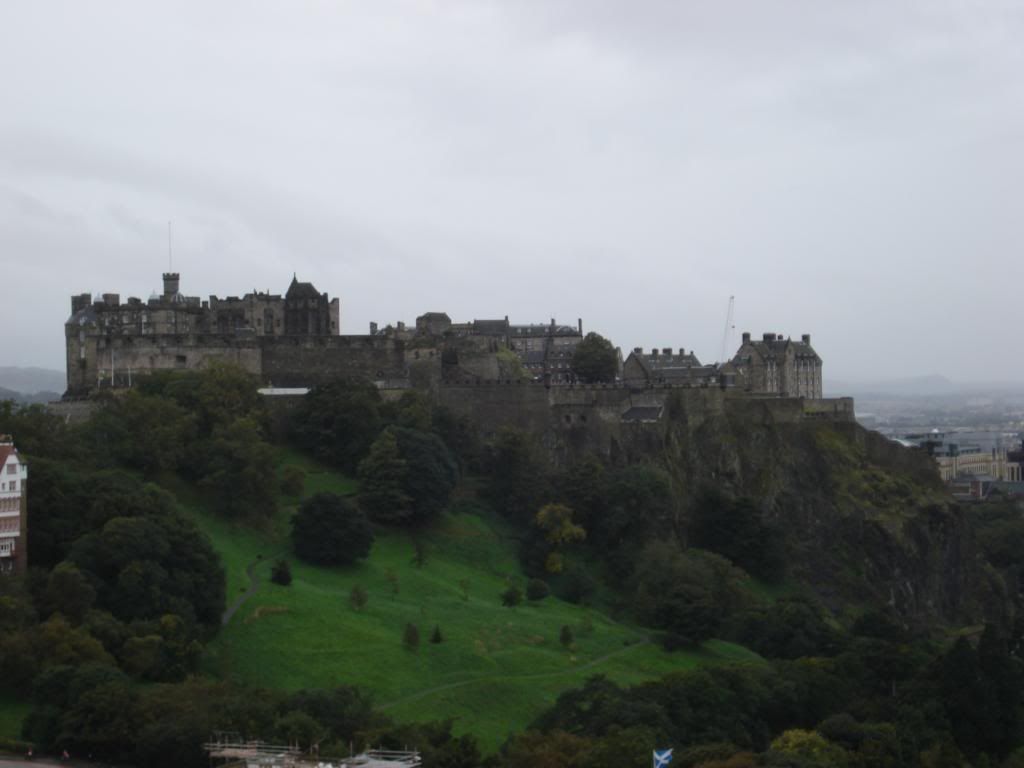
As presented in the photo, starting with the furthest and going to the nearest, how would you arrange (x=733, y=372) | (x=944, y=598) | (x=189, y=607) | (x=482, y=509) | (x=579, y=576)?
(x=733, y=372)
(x=944, y=598)
(x=482, y=509)
(x=579, y=576)
(x=189, y=607)

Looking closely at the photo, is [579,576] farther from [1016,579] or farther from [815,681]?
[1016,579]

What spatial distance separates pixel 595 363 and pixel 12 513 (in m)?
58.2

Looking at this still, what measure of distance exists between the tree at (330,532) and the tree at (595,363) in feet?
127

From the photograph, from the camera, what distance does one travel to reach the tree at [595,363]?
11662cm

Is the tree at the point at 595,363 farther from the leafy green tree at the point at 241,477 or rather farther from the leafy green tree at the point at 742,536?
the leafy green tree at the point at 241,477

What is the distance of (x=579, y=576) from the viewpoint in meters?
86.9

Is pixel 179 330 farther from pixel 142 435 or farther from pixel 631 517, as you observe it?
pixel 631 517

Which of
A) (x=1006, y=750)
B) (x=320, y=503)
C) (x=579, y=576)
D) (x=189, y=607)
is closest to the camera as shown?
(x=189, y=607)

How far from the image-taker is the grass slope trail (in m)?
64.4

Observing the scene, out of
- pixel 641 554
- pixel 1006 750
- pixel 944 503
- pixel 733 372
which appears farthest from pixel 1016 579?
pixel 1006 750

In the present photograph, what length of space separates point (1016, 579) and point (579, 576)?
5226 cm

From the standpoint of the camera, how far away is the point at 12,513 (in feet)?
213

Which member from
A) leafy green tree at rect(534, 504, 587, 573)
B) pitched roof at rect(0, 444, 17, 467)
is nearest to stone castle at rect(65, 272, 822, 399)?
leafy green tree at rect(534, 504, 587, 573)

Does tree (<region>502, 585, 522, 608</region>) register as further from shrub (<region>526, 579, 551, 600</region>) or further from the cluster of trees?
the cluster of trees
